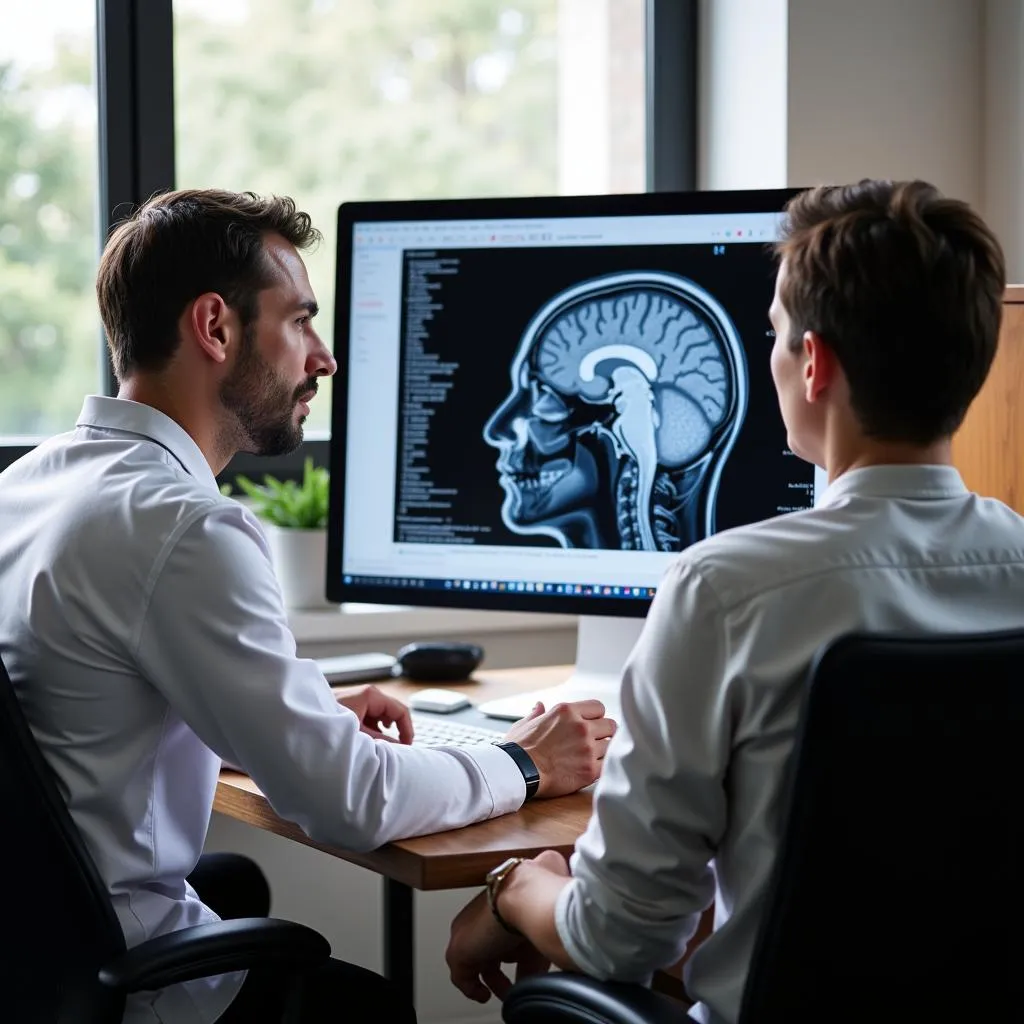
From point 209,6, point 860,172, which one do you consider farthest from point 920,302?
point 209,6

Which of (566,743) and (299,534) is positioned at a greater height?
(299,534)

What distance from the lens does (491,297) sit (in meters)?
1.82

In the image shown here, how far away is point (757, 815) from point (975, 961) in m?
0.17

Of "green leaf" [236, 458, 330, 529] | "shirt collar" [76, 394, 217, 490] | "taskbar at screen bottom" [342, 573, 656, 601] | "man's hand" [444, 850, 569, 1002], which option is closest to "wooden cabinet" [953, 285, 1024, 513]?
"taskbar at screen bottom" [342, 573, 656, 601]

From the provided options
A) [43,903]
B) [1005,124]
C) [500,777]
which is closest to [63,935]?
[43,903]

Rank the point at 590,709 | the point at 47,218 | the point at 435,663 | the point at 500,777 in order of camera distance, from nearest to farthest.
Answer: the point at 500,777
the point at 590,709
the point at 435,663
the point at 47,218

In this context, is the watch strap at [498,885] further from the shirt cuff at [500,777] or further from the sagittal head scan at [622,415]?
the sagittal head scan at [622,415]

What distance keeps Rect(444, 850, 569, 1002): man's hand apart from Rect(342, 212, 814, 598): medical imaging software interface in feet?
1.68

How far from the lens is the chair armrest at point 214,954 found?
119 centimetres

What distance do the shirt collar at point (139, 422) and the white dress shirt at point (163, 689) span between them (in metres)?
0.07

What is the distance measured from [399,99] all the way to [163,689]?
1817mm

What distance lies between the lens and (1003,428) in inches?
68.1

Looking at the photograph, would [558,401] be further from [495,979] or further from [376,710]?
[495,979]

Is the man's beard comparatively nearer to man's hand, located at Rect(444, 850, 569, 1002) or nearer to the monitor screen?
the monitor screen
